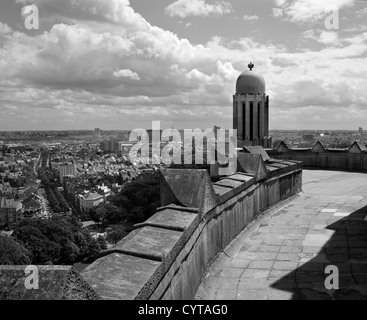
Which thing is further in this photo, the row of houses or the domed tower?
the row of houses

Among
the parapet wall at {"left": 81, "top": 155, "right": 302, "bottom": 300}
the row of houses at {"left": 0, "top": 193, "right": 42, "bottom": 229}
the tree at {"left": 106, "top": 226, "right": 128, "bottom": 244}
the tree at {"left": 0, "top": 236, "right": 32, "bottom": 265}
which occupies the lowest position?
the row of houses at {"left": 0, "top": 193, "right": 42, "bottom": 229}

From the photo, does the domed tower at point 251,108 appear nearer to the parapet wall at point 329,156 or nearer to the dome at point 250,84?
the dome at point 250,84

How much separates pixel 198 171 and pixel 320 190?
605 centimetres

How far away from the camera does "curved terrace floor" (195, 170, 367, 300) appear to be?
365 cm

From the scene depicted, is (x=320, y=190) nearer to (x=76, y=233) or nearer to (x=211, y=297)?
(x=211, y=297)

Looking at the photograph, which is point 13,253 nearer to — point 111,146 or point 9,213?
point 9,213

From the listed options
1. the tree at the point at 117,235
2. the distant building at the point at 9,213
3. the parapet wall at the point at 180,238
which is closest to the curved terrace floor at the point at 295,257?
the parapet wall at the point at 180,238

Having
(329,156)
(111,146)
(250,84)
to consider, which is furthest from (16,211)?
(111,146)

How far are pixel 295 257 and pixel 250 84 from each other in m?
27.9

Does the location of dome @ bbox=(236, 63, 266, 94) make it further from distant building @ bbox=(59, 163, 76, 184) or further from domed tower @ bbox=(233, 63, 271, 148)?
distant building @ bbox=(59, 163, 76, 184)

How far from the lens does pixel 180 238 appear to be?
3076mm

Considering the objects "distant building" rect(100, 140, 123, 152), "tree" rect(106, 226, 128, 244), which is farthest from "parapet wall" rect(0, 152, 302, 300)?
"distant building" rect(100, 140, 123, 152)

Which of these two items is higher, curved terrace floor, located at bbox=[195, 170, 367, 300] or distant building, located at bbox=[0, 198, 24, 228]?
curved terrace floor, located at bbox=[195, 170, 367, 300]

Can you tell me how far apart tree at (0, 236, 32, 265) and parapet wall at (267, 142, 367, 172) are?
2294 cm
